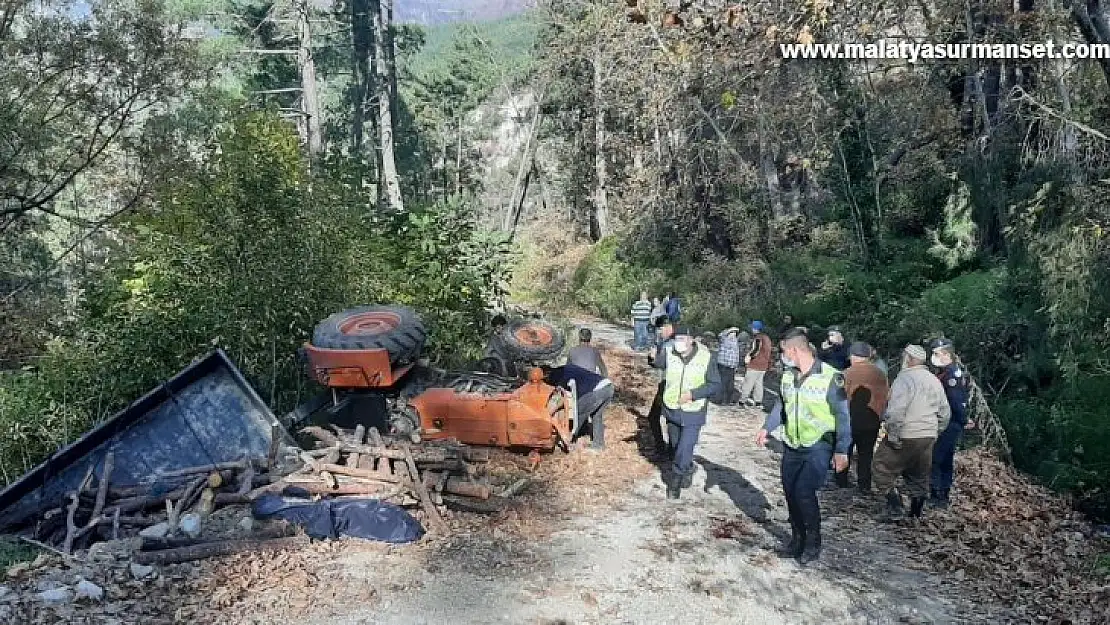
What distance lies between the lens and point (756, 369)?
13219 mm

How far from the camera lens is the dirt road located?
612cm

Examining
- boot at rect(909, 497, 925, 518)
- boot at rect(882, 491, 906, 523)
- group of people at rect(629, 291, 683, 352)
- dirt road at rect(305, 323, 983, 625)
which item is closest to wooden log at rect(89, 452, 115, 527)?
dirt road at rect(305, 323, 983, 625)

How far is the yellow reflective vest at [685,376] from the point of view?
8328 millimetres

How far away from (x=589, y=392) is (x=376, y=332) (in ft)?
8.31

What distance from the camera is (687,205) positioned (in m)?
29.1

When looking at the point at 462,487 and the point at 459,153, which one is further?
the point at 459,153

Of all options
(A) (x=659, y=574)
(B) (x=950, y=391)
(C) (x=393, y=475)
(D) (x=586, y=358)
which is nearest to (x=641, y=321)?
(D) (x=586, y=358)

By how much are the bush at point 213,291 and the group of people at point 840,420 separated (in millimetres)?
5053

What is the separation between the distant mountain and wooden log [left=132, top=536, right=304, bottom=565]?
89.9 feet

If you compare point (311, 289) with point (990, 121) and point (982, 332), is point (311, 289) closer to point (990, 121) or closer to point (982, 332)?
point (982, 332)

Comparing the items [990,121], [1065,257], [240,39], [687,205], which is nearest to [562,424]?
[1065,257]

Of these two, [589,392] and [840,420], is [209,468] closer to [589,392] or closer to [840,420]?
[589,392]

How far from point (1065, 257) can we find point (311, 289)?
366 inches

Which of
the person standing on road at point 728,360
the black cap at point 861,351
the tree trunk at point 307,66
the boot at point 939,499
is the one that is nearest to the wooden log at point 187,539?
the black cap at point 861,351
